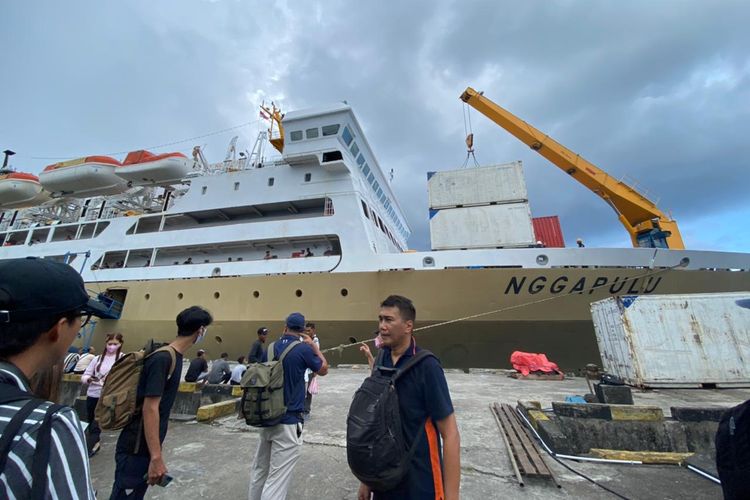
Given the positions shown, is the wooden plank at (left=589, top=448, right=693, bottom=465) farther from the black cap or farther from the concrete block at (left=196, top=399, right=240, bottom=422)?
the concrete block at (left=196, top=399, right=240, bottom=422)

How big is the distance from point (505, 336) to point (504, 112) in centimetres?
1019

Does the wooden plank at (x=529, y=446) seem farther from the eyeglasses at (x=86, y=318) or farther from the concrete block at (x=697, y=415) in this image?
the eyeglasses at (x=86, y=318)

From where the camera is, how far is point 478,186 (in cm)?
1134

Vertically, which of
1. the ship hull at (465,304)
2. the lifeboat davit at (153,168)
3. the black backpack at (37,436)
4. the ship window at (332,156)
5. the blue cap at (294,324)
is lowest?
the black backpack at (37,436)

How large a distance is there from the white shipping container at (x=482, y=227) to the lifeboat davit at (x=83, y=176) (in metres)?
15.2

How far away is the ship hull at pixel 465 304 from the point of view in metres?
9.10

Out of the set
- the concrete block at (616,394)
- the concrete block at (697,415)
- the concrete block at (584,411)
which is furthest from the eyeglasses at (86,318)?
the concrete block at (616,394)

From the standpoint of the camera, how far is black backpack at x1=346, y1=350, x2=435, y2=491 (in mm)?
1395

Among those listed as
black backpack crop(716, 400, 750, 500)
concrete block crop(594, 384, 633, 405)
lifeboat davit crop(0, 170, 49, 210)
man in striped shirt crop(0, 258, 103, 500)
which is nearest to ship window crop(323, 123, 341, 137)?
concrete block crop(594, 384, 633, 405)

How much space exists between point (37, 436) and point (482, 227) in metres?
11.0

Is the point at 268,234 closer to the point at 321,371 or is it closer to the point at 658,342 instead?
the point at 321,371

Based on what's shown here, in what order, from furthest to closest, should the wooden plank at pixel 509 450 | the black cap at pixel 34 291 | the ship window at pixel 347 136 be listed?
the ship window at pixel 347 136
the wooden plank at pixel 509 450
the black cap at pixel 34 291

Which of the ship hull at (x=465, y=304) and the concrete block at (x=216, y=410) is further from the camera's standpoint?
the ship hull at (x=465, y=304)

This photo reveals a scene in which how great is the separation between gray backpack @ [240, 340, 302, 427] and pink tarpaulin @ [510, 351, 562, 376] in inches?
304
